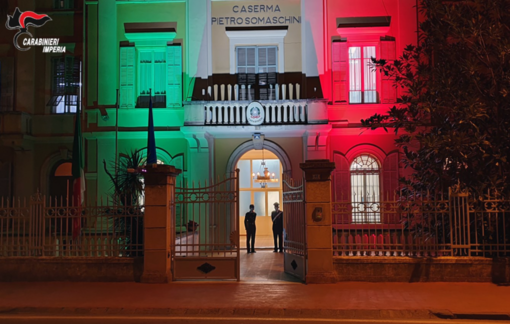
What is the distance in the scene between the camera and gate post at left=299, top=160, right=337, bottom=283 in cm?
1141

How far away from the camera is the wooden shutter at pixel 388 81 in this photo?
19.1m

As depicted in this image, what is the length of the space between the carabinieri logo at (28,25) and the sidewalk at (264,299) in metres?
11.1

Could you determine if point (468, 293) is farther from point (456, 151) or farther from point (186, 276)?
point (186, 276)

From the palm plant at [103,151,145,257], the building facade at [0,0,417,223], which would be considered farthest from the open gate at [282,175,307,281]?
the building facade at [0,0,417,223]

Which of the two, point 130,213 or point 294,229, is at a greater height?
point 130,213

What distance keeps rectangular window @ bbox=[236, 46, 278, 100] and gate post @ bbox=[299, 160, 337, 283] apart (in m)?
8.06

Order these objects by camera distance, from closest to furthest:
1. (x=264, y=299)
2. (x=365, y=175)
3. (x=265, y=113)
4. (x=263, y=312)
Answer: (x=263, y=312)
(x=264, y=299)
(x=265, y=113)
(x=365, y=175)

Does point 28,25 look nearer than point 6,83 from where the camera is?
No

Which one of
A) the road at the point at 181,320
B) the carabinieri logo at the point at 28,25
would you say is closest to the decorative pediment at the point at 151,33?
the carabinieri logo at the point at 28,25

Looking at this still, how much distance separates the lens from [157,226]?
38.6 ft

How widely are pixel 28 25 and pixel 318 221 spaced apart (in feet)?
47.8

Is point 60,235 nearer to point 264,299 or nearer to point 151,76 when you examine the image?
point 264,299

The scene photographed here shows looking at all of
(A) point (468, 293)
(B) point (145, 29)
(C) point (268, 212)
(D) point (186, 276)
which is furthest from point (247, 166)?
(A) point (468, 293)

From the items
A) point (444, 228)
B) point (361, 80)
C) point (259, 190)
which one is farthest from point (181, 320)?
point (259, 190)
